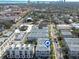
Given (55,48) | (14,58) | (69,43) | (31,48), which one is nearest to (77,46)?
(69,43)

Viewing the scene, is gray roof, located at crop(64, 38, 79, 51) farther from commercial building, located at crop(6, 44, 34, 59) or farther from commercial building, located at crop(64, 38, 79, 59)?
commercial building, located at crop(6, 44, 34, 59)

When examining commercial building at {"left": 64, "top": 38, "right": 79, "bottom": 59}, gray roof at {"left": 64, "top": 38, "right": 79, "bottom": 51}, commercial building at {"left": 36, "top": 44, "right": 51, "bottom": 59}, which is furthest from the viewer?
gray roof at {"left": 64, "top": 38, "right": 79, "bottom": 51}

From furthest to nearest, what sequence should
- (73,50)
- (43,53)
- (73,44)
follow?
(73,44) → (43,53) → (73,50)

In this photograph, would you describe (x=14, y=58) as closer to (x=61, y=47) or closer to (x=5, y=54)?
(x=5, y=54)

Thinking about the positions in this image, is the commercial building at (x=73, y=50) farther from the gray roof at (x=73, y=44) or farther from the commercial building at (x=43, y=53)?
the commercial building at (x=43, y=53)

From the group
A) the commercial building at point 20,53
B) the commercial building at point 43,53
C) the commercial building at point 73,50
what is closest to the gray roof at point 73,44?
the commercial building at point 73,50

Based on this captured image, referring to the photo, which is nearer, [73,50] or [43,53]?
[73,50]

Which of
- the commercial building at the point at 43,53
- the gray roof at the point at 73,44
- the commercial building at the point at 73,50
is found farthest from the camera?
the gray roof at the point at 73,44

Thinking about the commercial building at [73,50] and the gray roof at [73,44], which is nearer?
the commercial building at [73,50]

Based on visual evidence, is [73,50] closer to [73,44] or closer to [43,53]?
[73,44]

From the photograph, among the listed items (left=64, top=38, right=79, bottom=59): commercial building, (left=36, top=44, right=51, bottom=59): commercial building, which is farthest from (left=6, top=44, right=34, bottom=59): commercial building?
(left=64, top=38, right=79, bottom=59): commercial building

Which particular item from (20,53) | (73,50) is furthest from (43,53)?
(73,50)

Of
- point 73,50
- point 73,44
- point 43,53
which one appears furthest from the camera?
point 73,44
